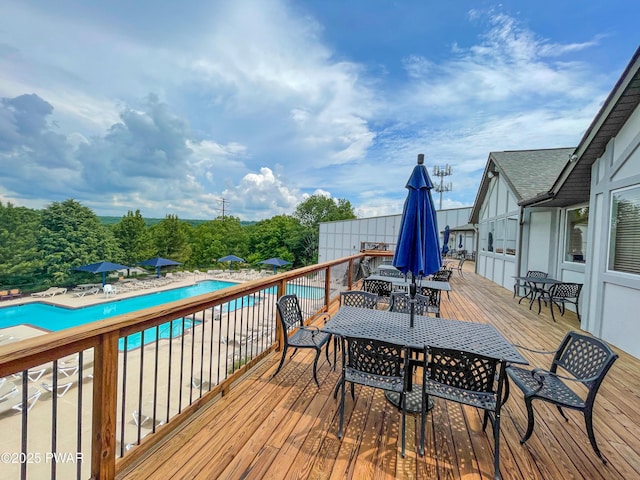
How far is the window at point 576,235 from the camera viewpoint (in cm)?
591

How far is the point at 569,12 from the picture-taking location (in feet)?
21.1

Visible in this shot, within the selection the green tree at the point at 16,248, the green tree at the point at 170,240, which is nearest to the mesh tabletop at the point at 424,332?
the green tree at the point at 16,248

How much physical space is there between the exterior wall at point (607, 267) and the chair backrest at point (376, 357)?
4003mm

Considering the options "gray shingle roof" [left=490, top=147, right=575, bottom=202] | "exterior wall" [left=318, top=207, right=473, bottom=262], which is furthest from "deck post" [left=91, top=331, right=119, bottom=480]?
"exterior wall" [left=318, top=207, right=473, bottom=262]

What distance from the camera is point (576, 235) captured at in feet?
20.4

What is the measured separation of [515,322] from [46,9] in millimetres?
16090

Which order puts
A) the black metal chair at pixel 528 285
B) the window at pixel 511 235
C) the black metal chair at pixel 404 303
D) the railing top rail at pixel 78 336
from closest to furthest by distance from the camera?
the railing top rail at pixel 78 336 < the black metal chair at pixel 404 303 < the black metal chair at pixel 528 285 < the window at pixel 511 235

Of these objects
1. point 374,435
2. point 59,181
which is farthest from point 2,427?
point 59,181

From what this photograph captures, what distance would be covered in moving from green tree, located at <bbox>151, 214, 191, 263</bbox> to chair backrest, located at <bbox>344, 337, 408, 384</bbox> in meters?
32.0

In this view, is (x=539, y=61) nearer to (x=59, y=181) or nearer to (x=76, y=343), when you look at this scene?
(x=76, y=343)

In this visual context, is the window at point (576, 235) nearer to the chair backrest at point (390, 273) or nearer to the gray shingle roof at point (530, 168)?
the gray shingle roof at point (530, 168)

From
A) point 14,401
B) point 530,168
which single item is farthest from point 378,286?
point 14,401

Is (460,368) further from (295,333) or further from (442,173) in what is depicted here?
(442,173)

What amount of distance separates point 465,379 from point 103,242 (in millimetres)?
30498
